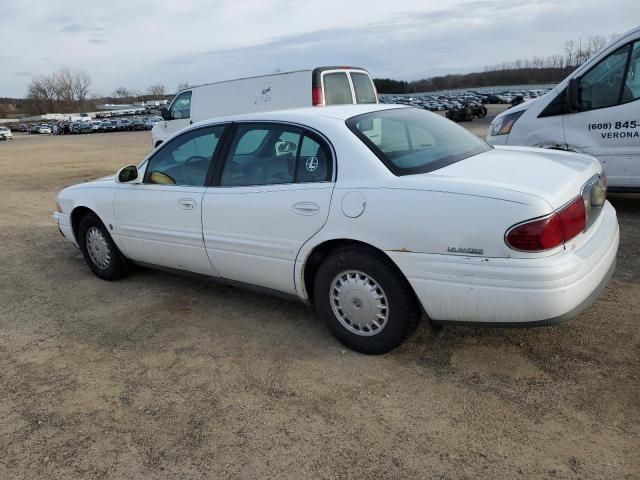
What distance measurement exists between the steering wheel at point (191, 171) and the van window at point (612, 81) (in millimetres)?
4472

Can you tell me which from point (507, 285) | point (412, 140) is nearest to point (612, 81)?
point (412, 140)

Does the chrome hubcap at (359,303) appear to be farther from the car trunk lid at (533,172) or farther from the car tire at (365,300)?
the car trunk lid at (533,172)

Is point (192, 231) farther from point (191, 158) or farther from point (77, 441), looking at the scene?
point (77, 441)

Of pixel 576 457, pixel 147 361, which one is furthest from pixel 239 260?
pixel 576 457

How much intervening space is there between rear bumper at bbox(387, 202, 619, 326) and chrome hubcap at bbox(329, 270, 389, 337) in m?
0.28

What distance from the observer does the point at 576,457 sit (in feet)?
7.79

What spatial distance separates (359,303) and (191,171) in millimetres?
1785

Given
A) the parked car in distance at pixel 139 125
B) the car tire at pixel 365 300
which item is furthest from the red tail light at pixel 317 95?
the parked car in distance at pixel 139 125

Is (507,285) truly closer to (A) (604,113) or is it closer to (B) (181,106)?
(A) (604,113)

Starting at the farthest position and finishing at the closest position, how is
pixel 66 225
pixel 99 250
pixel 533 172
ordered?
pixel 66 225, pixel 99 250, pixel 533 172

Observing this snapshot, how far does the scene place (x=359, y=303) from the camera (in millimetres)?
3270

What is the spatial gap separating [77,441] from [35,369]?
1021 millimetres

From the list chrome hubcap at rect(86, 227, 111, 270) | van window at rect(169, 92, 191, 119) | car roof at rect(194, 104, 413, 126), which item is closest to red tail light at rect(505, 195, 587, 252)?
car roof at rect(194, 104, 413, 126)

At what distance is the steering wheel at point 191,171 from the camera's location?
4090 mm
